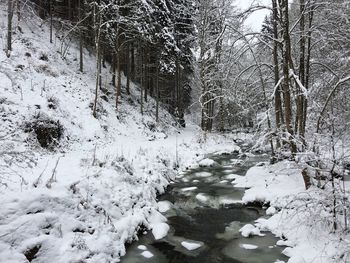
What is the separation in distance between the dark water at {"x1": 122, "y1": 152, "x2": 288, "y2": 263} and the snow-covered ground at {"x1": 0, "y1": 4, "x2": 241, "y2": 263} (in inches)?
17.8

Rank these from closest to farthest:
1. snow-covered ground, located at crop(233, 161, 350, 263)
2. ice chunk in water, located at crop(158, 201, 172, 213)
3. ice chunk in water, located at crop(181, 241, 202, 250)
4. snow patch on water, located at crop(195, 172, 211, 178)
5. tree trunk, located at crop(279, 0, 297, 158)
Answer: snow-covered ground, located at crop(233, 161, 350, 263), ice chunk in water, located at crop(181, 241, 202, 250), tree trunk, located at crop(279, 0, 297, 158), ice chunk in water, located at crop(158, 201, 172, 213), snow patch on water, located at crop(195, 172, 211, 178)

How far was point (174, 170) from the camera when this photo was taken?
→ 536 inches

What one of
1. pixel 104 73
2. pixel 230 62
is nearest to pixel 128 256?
pixel 230 62

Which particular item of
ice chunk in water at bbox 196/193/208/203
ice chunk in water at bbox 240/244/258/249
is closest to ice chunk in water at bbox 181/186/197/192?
ice chunk in water at bbox 196/193/208/203

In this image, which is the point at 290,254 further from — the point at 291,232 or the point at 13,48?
the point at 13,48

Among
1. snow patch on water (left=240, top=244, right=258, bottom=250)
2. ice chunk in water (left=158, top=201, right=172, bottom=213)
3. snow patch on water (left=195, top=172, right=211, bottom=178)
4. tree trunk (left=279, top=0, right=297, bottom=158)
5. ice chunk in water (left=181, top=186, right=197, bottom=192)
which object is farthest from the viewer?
snow patch on water (left=195, top=172, right=211, bottom=178)

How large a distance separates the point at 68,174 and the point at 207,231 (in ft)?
12.4

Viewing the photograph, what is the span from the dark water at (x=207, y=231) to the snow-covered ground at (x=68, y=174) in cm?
45

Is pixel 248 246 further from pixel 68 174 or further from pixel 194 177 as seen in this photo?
pixel 194 177

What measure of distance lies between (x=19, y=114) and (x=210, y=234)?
9.19 m

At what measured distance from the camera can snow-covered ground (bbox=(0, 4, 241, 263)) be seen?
5.41 meters

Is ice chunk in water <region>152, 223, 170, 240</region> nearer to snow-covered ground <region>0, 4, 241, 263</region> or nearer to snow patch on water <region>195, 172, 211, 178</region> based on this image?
snow-covered ground <region>0, 4, 241, 263</region>

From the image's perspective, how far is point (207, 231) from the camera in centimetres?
779

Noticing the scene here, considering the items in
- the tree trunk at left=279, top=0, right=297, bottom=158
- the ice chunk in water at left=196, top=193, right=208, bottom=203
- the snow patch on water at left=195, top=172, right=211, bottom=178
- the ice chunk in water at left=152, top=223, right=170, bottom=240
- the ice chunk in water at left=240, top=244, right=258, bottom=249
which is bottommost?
the ice chunk in water at left=240, top=244, right=258, bottom=249
